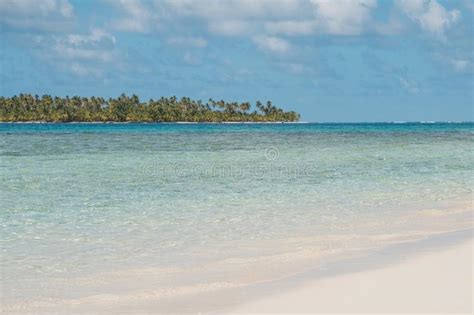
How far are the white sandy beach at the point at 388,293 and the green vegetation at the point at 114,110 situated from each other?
513 ft

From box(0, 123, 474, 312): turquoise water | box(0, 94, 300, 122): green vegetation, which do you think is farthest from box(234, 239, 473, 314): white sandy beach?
box(0, 94, 300, 122): green vegetation

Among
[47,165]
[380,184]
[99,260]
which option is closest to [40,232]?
[99,260]

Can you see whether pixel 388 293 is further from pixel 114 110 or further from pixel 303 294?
pixel 114 110

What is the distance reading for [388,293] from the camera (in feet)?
21.1

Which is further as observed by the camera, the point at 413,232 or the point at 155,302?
the point at 413,232

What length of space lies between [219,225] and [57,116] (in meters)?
152

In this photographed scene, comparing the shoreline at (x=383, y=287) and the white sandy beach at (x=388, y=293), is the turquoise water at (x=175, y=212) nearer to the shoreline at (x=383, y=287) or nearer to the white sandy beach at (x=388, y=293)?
the shoreline at (x=383, y=287)

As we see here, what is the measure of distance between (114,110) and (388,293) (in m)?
160

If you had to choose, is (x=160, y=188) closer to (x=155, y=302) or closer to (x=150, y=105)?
(x=155, y=302)

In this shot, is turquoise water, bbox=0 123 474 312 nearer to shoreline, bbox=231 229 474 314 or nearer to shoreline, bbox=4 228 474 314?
shoreline, bbox=4 228 474 314

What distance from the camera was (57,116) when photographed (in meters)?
157

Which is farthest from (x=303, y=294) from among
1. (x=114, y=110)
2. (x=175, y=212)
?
(x=114, y=110)

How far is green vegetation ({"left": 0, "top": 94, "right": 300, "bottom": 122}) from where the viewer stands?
158500 mm

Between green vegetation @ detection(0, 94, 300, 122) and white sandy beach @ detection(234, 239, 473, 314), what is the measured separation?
6161 inches
